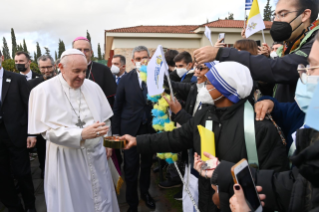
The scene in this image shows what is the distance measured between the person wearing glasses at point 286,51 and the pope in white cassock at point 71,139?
4.75ft

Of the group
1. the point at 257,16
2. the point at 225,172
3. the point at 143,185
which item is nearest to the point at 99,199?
the point at 143,185

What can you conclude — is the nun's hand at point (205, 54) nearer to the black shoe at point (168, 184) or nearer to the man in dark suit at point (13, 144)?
the man in dark suit at point (13, 144)

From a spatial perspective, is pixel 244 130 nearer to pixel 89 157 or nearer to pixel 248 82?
pixel 248 82

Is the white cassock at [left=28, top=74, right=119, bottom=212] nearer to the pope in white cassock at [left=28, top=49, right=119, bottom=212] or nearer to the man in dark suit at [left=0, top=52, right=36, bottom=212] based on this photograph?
the pope in white cassock at [left=28, top=49, right=119, bottom=212]

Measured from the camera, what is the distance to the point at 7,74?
3652 mm

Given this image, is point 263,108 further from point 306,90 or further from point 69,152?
point 69,152

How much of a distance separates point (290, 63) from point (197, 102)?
126 centimetres

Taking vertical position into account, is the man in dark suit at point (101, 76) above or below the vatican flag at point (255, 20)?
below

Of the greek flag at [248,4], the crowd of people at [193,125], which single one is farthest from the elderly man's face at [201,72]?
the greek flag at [248,4]

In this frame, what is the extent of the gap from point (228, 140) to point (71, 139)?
1.66m

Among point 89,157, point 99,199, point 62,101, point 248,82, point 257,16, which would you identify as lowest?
point 99,199

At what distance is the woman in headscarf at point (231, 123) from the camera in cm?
167

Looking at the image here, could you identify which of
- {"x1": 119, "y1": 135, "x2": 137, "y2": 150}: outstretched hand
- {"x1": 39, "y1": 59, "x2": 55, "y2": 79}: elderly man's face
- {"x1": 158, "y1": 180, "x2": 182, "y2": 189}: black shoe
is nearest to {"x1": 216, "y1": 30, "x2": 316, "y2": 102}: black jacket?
{"x1": 119, "y1": 135, "x2": 137, "y2": 150}: outstretched hand

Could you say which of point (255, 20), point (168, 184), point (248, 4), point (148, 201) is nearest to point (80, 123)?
point (148, 201)
